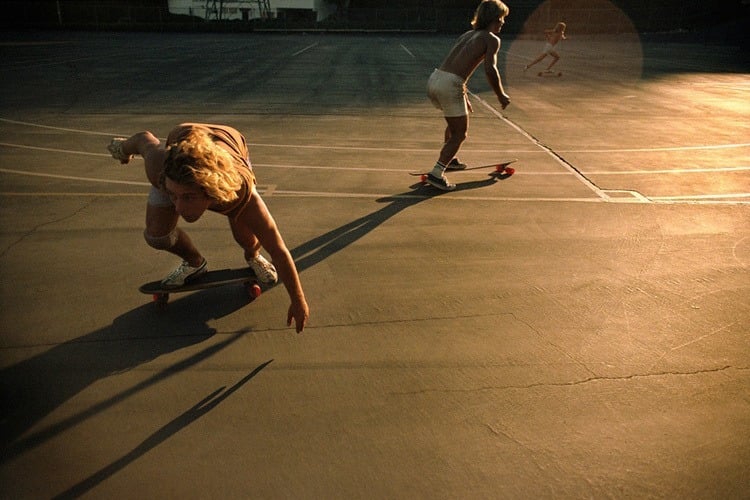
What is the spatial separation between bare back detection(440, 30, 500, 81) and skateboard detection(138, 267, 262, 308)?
3986 millimetres

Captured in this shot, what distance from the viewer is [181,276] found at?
393 centimetres

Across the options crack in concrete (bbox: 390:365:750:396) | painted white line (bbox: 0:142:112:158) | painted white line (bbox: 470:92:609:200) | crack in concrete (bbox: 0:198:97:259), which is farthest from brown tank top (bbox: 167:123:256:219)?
painted white line (bbox: 0:142:112:158)

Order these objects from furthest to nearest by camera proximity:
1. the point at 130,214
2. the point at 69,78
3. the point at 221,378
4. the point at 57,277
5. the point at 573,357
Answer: the point at 69,78 < the point at 130,214 < the point at 57,277 < the point at 573,357 < the point at 221,378

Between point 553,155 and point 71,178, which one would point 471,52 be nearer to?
point 553,155

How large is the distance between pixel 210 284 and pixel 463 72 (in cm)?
434

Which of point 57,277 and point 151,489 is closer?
point 151,489

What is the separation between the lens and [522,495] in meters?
2.40

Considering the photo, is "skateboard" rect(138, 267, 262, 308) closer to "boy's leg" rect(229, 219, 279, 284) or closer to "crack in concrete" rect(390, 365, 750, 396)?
"boy's leg" rect(229, 219, 279, 284)

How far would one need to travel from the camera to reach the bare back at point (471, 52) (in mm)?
6215

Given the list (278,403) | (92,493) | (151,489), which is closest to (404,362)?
(278,403)

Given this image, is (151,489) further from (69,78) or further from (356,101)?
(69,78)

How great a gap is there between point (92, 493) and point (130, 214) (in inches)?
159

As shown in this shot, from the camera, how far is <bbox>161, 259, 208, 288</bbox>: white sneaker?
12.8 ft

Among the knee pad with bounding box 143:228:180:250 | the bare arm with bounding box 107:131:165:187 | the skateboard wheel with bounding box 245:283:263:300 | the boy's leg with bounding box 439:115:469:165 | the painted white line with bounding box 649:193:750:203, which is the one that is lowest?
the skateboard wheel with bounding box 245:283:263:300
